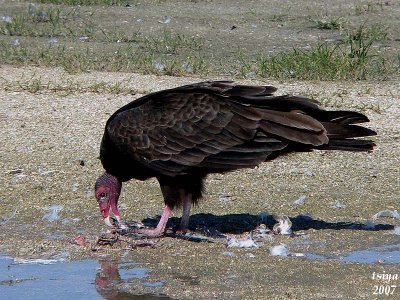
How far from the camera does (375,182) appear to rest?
7035mm

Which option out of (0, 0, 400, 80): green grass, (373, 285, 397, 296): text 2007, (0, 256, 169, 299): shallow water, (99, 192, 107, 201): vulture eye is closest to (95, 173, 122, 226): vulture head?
(99, 192, 107, 201): vulture eye

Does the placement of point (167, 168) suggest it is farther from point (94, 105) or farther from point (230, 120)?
point (94, 105)

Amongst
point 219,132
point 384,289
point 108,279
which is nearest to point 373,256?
point 384,289

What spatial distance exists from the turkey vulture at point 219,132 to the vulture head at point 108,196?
5 centimetres


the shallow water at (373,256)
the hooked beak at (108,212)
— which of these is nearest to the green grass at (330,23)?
the hooked beak at (108,212)

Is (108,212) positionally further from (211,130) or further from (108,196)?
(211,130)

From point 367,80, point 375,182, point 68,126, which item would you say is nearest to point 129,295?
point 375,182

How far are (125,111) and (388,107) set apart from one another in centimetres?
313

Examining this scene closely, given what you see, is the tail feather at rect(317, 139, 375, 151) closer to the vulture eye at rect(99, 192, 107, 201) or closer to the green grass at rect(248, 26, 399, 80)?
the vulture eye at rect(99, 192, 107, 201)

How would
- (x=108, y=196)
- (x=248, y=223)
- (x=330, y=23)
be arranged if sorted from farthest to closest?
1. (x=330, y=23)
2. (x=248, y=223)
3. (x=108, y=196)

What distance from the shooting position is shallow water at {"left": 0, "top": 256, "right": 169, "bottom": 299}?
5059 millimetres

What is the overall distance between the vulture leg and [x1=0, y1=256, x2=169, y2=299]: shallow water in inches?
27.5

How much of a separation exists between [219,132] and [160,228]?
633 millimetres

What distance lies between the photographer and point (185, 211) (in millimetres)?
6184
